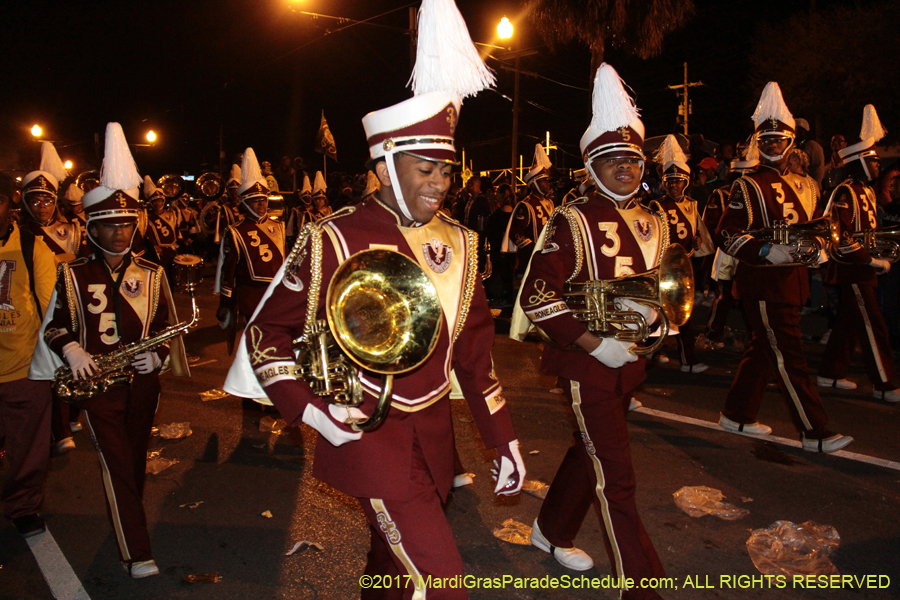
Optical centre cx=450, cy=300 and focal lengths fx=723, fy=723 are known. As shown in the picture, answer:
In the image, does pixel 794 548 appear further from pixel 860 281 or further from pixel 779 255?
pixel 860 281

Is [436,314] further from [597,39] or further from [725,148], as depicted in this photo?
[597,39]

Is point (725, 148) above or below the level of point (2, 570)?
above

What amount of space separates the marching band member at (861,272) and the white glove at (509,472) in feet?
17.8

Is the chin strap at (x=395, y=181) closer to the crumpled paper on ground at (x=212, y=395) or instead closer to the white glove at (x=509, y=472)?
the white glove at (x=509, y=472)

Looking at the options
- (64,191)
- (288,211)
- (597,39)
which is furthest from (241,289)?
(288,211)

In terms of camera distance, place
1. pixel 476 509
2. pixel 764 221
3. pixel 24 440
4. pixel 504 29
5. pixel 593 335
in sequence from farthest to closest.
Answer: pixel 504 29
pixel 764 221
pixel 476 509
pixel 24 440
pixel 593 335

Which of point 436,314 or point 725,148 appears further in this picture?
point 725,148

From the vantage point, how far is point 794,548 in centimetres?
435

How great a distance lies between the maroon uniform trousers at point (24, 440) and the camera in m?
4.82

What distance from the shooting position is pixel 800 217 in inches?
231

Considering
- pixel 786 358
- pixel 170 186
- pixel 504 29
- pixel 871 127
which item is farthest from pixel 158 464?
pixel 170 186

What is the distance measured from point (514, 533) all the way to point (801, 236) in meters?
3.23

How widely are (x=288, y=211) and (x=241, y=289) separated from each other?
15404 millimetres

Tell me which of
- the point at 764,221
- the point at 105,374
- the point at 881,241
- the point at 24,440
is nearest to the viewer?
the point at 105,374
